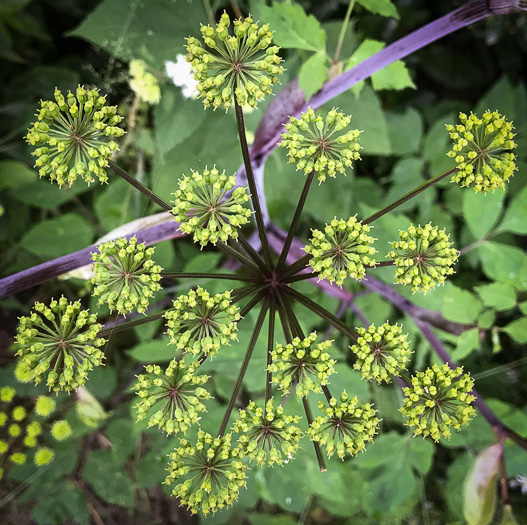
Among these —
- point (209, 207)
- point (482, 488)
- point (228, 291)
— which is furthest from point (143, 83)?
point (482, 488)

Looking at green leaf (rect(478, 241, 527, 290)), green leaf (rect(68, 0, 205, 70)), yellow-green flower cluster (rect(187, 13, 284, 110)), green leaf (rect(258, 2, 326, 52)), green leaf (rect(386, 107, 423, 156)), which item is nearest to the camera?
yellow-green flower cluster (rect(187, 13, 284, 110))

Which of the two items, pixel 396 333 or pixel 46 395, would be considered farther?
pixel 46 395

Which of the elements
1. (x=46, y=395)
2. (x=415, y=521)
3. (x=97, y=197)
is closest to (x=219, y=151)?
(x=97, y=197)

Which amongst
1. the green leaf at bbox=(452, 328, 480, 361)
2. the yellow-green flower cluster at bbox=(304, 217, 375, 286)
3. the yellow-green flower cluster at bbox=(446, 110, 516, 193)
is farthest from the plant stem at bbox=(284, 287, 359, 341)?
the green leaf at bbox=(452, 328, 480, 361)

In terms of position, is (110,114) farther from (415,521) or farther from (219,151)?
(415,521)

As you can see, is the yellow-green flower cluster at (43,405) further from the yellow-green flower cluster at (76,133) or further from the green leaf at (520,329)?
the green leaf at (520,329)

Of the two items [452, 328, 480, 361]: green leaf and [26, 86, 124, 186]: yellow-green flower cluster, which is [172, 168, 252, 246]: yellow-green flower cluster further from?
[452, 328, 480, 361]: green leaf
